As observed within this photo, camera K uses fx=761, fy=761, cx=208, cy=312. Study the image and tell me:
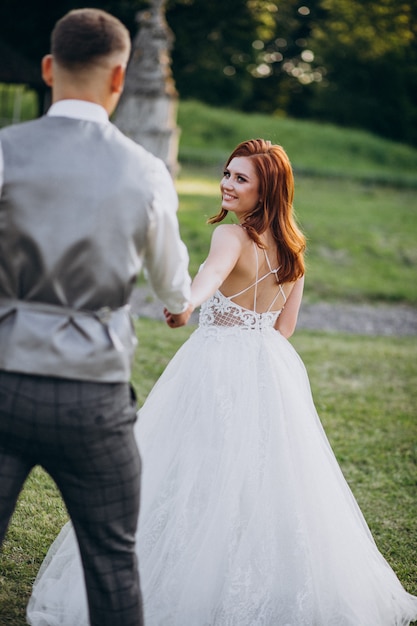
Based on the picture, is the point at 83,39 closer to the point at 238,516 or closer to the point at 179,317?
the point at 179,317

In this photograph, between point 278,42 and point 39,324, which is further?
point 278,42

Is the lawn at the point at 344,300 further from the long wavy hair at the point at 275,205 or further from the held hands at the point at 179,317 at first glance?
the held hands at the point at 179,317

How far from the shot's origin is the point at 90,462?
7.32 ft

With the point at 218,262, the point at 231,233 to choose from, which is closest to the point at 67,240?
the point at 218,262

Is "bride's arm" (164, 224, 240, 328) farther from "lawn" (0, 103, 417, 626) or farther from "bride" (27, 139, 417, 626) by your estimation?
"lawn" (0, 103, 417, 626)

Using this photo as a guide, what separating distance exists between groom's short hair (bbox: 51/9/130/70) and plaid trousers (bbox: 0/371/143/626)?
0.92 m

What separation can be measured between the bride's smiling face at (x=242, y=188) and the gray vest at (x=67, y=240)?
1230 millimetres

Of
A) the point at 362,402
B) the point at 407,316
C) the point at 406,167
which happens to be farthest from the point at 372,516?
the point at 406,167

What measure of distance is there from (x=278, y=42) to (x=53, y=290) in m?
43.3

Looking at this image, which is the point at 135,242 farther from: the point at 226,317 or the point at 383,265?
the point at 383,265

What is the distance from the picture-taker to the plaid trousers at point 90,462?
218cm

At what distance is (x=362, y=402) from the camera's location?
279 inches

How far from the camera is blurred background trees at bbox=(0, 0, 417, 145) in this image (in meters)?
35.3

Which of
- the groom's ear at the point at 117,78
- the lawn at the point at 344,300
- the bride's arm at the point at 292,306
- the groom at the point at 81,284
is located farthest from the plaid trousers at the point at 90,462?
the bride's arm at the point at 292,306
